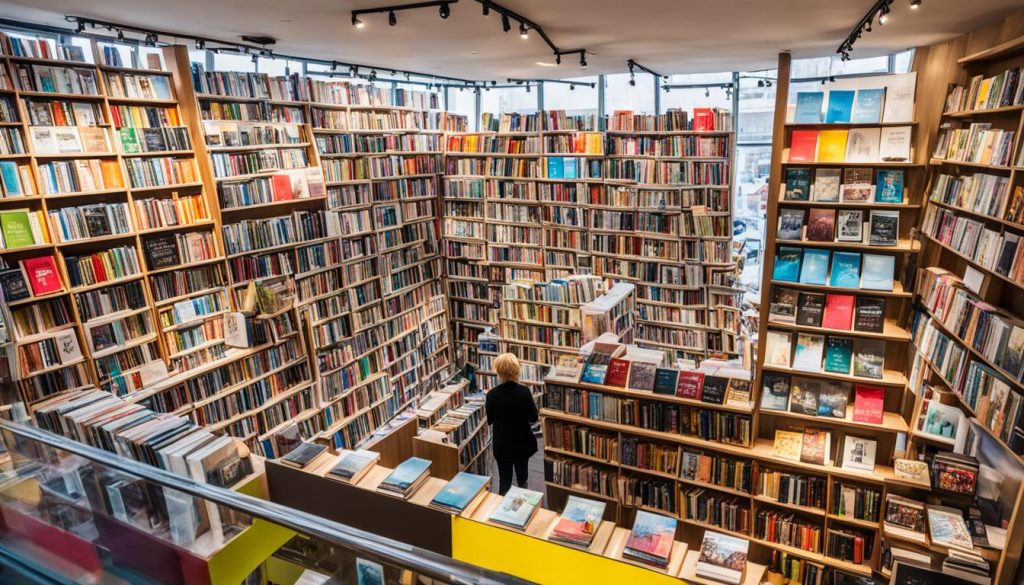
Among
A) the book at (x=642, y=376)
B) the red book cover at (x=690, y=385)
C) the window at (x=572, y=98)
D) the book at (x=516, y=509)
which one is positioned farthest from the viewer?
the window at (x=572, y=98)

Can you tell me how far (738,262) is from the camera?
781 centimetres

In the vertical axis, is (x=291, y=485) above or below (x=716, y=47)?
below

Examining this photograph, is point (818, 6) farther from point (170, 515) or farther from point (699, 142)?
point (170, 515)

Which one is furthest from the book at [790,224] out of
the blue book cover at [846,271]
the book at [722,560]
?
the book at [722,560]

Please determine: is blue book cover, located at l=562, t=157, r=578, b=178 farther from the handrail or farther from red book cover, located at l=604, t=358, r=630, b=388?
the handrail

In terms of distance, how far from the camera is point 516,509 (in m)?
2.96

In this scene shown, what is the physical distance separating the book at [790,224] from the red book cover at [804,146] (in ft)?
1.13

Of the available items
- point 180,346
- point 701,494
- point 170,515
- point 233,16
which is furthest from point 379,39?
point 701,494

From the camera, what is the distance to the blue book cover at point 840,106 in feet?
12.9

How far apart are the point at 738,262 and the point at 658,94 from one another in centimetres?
305

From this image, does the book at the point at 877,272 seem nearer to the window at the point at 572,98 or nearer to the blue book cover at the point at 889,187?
the blue book cover at the point at 889,187

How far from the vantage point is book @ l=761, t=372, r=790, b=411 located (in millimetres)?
4270

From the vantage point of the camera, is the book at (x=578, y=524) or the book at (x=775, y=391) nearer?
the book at (x=578, y=524)

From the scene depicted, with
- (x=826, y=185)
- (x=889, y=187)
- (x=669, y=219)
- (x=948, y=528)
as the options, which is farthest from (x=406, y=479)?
(x=669, y=219)
